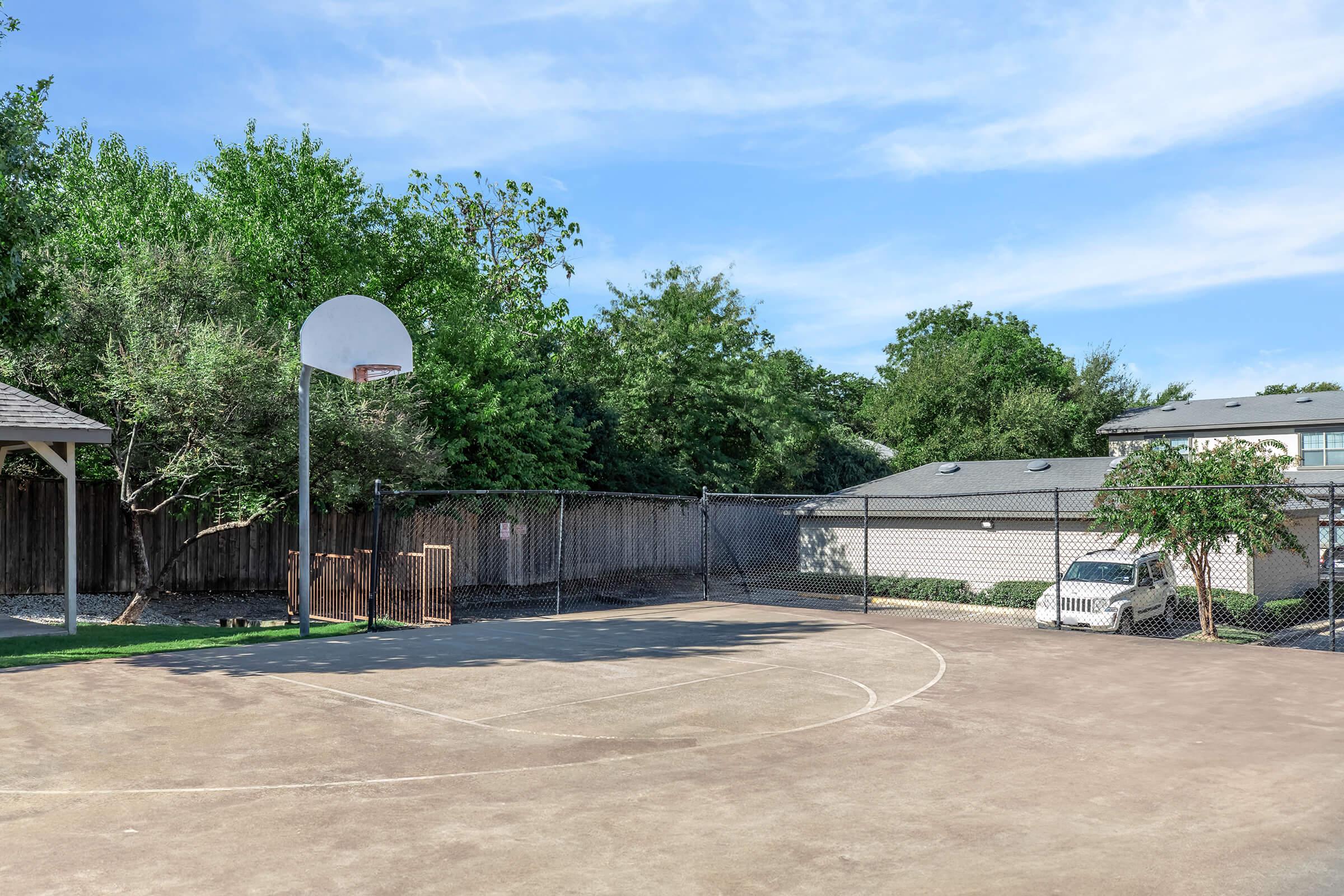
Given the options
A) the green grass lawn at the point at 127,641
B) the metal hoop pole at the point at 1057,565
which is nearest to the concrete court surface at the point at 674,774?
the green grass lawn at the point at 127,641

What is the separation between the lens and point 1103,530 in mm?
20672

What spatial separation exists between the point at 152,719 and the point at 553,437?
1856 cm

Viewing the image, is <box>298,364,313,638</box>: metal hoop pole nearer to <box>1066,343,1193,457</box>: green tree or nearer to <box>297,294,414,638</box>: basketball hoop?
<box>297,294,414,638</box>: basketball hoop

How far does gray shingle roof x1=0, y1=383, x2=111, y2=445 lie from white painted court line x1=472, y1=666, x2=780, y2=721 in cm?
911

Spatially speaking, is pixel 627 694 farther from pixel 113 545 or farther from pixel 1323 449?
pixel 1323 449

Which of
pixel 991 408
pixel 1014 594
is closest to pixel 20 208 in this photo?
pixel 1014 594

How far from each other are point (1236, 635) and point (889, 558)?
1101 cm

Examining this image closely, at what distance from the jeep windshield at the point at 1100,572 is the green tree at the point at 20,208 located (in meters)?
18.3

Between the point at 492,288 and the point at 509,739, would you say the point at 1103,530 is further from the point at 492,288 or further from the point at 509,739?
the point at 492,288

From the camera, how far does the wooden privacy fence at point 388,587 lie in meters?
17.5

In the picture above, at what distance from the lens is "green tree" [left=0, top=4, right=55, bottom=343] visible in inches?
539

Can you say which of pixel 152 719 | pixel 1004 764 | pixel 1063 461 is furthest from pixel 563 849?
pixel 1063 461

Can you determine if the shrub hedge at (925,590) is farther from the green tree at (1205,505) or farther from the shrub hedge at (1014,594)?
the green tree at (1205,505)

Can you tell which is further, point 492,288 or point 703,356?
point 492,288
